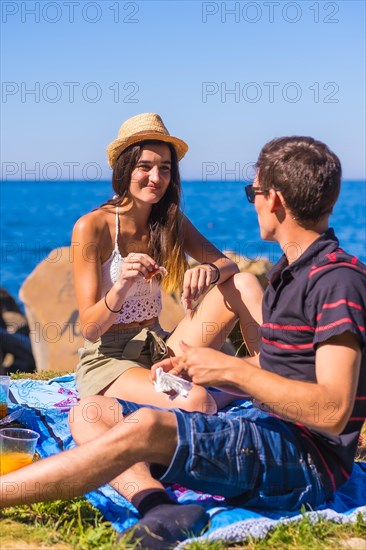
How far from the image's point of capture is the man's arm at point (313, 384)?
2.95 meters

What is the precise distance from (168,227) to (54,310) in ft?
17.7

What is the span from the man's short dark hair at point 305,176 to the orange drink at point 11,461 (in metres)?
1.70

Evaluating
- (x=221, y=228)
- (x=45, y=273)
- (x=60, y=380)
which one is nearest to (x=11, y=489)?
(x=60, y=380)

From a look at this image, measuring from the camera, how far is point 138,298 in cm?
476

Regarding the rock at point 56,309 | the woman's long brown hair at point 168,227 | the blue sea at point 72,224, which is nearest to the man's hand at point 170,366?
the woman's long brown hair at point 168,227

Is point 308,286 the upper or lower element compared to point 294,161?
lower

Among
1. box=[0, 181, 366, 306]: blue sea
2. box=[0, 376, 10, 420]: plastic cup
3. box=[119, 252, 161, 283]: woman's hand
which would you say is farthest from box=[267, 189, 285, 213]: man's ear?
box=[0, 181, 366, 306]: blue sea

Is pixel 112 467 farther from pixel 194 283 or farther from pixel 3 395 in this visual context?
pixel 3 395

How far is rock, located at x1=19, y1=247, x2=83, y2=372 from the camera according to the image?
9.57 metres

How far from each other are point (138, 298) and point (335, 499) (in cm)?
171

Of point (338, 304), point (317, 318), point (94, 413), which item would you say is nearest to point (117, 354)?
point (94, 413)

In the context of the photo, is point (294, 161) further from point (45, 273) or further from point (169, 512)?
point (45, 273)

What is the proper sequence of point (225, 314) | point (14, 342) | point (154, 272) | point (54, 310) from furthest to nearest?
point (14, 342), point (54, 310), point (225, 314), point (154, 272)

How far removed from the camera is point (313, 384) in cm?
297
